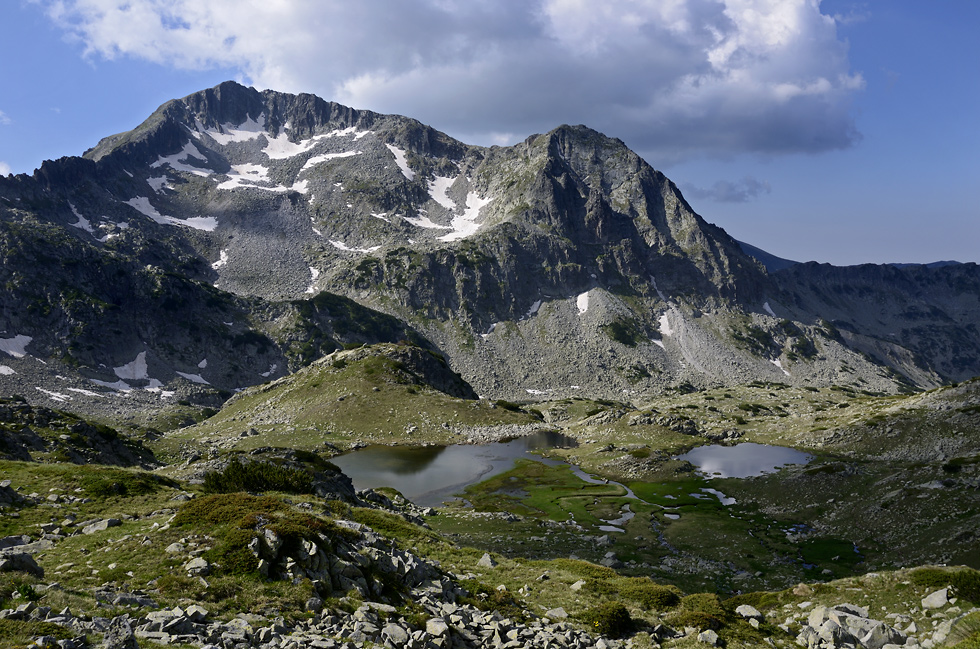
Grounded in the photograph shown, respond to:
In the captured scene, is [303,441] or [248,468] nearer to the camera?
[248,468]

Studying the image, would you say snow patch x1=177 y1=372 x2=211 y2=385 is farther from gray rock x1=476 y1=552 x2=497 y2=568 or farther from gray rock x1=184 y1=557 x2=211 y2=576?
gray rock x1=184 y1=557 x2=211 y2=576

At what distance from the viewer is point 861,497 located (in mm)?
54219

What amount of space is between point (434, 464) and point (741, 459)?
1896 inches

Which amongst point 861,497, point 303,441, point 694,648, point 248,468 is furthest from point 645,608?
point 303,441

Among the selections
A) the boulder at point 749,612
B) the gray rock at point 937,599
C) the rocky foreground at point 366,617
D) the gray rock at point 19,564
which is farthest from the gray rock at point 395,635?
the gray rock at point 937,599

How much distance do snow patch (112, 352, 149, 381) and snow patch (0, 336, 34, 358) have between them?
24795 mm

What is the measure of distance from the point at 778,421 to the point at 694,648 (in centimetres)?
9840

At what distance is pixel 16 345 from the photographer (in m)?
174

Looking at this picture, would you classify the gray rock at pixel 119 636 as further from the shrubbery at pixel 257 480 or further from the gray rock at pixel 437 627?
the shrubbery at pixel 257 480

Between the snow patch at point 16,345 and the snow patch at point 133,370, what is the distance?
81.3 feet

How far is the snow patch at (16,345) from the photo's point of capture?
169 meters

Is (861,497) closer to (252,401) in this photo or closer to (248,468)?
(248,468)

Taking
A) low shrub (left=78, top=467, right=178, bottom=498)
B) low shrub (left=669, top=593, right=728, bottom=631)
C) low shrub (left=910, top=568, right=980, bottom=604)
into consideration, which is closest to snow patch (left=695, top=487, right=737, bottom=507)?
low shrub (left=910, top=568, right=980, bottom=604)

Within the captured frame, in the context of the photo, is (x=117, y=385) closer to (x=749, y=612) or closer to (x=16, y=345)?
(x=16, y=345)
